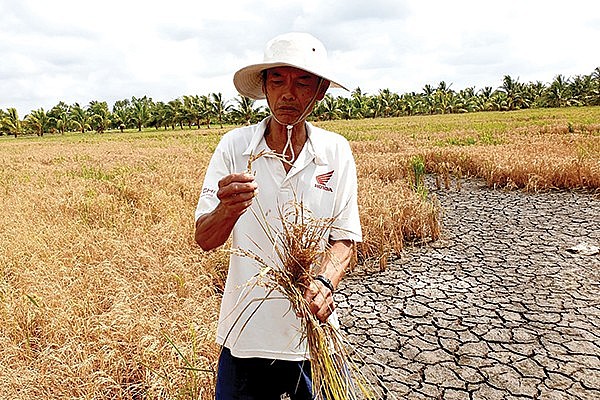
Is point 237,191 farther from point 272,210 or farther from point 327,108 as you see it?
point 327,108

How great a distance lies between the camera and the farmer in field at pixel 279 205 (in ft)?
4.43

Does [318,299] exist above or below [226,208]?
below

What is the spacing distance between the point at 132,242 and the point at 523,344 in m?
3.25

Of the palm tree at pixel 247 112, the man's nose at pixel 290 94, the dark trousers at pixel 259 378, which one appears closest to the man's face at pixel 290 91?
the man's nose at pixel 290 94

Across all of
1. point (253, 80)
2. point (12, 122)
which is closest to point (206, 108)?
point (12, 122)

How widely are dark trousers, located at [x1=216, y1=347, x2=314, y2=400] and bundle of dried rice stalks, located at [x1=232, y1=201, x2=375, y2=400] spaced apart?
0.28ft

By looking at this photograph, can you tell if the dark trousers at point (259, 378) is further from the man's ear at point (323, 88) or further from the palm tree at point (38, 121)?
the palm tree at point (38, 121)

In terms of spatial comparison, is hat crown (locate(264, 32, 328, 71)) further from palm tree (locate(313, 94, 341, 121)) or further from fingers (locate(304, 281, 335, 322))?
palm tree (locate(313, 94, 341, 121))

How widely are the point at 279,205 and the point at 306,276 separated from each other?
0.78ft

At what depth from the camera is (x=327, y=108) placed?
167ft

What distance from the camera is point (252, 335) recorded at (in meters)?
1.42

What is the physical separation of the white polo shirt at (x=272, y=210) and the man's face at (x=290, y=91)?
0.31 feet

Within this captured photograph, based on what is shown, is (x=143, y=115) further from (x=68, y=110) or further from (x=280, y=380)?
(x=280, y=380)

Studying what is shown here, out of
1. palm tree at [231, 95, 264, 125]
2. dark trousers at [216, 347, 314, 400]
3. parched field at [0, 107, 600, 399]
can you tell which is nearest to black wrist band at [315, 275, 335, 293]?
dark trousers at [216, 347, 314, 400]
